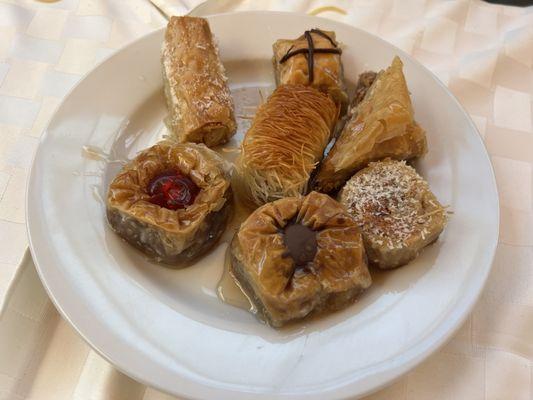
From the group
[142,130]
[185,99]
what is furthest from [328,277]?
[142,130]

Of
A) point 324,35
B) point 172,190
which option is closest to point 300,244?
point 172,190

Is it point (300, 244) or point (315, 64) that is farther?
point (315, 64)

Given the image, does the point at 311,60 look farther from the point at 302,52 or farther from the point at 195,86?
the point at 195,86

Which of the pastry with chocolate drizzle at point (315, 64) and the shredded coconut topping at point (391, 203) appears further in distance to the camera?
the pastry with chocolate drizzle at point (315, 64)

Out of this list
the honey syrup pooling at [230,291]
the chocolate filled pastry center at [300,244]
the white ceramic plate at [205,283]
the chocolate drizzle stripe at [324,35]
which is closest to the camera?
the white ceramic plate at [205,283]

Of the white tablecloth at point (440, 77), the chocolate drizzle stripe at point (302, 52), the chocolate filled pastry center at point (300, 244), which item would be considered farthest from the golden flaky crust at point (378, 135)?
the white tablecloth at point (440, 77)

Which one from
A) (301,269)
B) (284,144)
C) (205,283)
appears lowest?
(205,283)

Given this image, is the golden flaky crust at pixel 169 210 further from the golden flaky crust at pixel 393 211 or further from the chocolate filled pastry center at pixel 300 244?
the golden flaky crust at pixel 393 211

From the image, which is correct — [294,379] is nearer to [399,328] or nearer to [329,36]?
[399,328]
